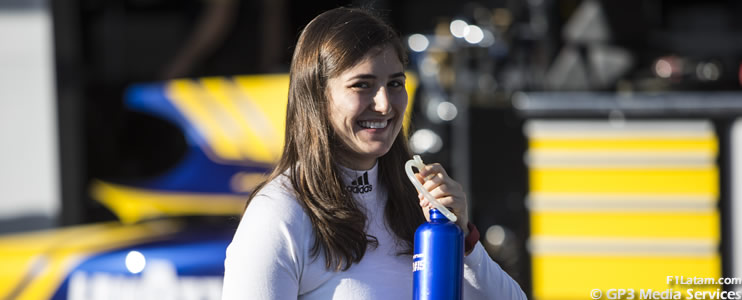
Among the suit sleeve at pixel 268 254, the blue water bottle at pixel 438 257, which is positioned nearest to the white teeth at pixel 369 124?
the blue water bottle at pixel 438 257

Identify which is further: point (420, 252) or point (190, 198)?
point (190, 198)

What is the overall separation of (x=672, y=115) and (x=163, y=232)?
244 cm

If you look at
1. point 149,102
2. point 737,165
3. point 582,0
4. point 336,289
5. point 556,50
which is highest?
point 582,0

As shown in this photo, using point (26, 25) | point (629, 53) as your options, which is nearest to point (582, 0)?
point (629, 53)

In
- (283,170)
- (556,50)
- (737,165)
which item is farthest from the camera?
(556,50)

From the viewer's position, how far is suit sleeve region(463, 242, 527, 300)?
5.66ft

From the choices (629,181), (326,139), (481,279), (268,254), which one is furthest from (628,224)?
(268,254)

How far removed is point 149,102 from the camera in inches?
169

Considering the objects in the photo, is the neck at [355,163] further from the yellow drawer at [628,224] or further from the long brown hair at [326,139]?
the yellow drawer at [628,224]

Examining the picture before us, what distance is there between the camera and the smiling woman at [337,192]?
1498 millimetres

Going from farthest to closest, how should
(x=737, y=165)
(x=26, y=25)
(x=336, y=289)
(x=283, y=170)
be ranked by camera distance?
1. (x=26, y=25)
2. (x=737, y=165)
3. (x=283, y=170)
4. (x=336, y=289)

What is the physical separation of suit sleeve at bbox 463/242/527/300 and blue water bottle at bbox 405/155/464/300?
0.15 m

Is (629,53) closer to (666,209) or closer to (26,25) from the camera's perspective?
(666,209)

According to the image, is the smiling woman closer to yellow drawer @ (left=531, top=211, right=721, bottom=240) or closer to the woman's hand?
the woman's hand
